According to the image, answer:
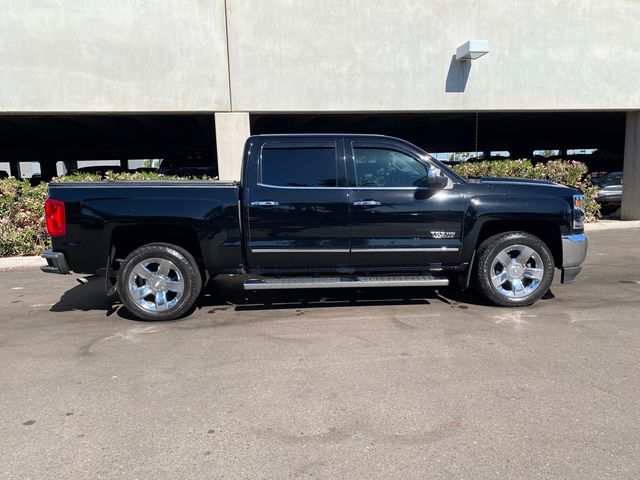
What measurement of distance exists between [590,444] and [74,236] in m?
4.99

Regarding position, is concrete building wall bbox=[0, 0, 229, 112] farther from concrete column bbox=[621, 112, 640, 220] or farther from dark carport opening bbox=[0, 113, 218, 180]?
concrete column bbox=[621, 112, 640, 220]

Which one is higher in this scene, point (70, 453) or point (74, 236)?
point (74, 236)

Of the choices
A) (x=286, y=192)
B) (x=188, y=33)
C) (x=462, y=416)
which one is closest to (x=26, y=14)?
(x=188, y=33)

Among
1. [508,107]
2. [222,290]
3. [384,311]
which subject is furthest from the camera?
[508,107]

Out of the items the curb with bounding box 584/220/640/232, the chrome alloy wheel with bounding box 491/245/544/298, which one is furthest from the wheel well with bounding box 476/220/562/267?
the curb with bounding box 584/220/640/232

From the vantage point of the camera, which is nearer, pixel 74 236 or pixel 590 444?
pixel 590 444

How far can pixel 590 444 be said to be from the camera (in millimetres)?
2844

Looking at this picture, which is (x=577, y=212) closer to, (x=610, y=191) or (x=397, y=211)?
(x=397, y=211)

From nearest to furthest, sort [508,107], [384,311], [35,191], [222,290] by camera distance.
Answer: [384,311] → [222,290] → [35,191] → [508,107]

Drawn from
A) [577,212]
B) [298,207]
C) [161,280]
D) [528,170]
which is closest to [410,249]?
[298,207]

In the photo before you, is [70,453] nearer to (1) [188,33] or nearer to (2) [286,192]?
(2) [286,192]

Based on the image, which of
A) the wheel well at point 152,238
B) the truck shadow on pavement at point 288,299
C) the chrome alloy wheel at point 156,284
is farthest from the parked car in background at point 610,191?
the chrome alloy wheel at point 156,284

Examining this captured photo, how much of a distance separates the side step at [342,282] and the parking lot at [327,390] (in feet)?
1.22

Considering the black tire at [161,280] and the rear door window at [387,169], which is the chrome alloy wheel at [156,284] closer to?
the black tire at [161,280]
